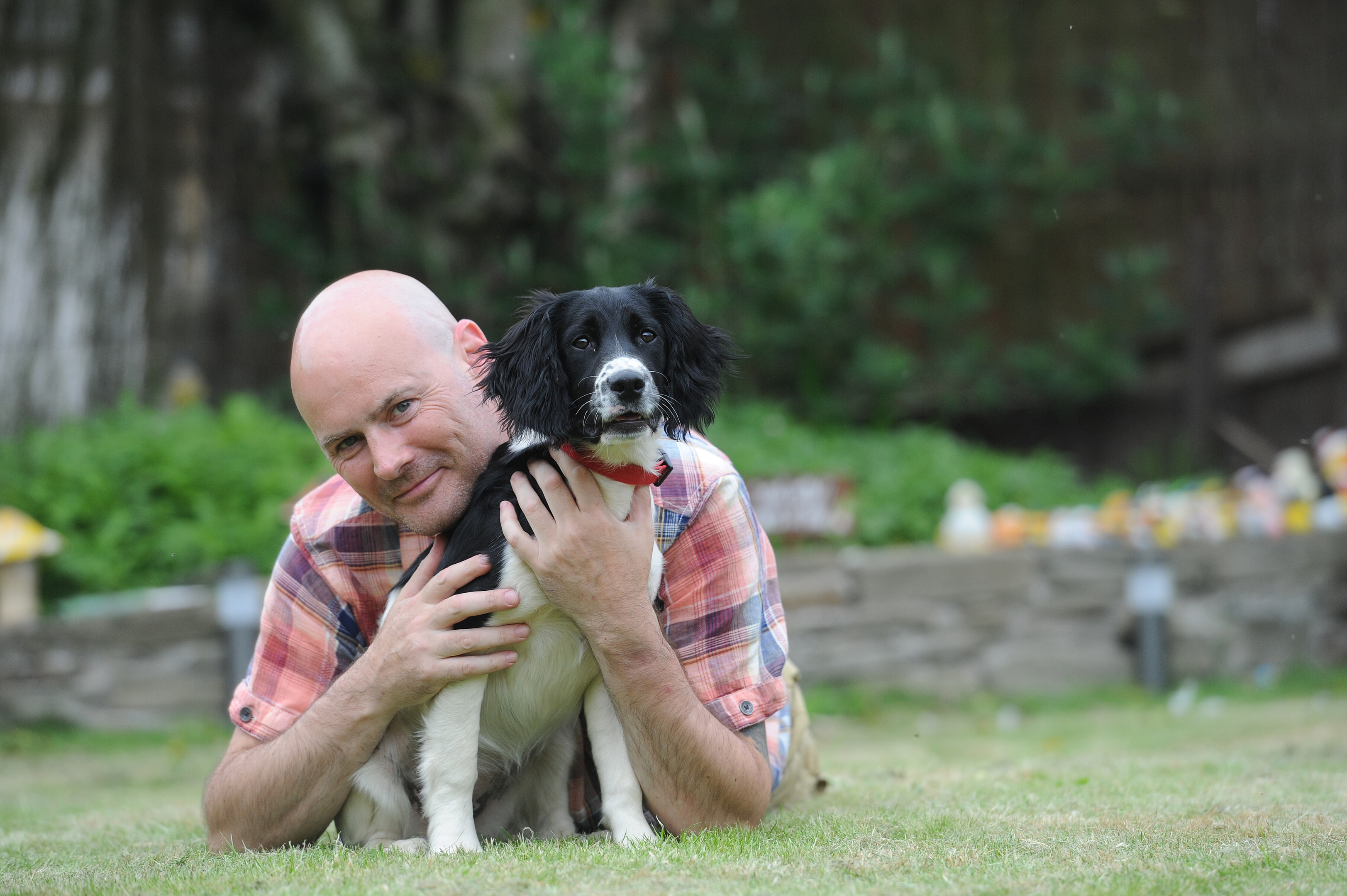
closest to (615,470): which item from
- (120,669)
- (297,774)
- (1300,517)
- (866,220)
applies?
(297,774)

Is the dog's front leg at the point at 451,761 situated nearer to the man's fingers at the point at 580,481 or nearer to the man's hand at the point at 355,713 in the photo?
the man's hand at the point at 355,713

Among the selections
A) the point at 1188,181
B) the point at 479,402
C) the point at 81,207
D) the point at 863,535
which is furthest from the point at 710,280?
the point at 479,402

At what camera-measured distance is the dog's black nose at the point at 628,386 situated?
8.02 ft

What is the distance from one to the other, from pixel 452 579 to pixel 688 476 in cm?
61

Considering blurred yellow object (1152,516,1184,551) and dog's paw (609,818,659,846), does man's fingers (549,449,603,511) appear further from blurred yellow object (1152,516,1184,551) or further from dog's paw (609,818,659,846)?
blurred yellow object (1152,516,1184,551)

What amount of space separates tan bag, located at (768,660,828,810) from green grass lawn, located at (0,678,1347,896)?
0.06 metres

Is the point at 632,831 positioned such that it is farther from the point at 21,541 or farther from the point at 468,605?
the point at 21,541

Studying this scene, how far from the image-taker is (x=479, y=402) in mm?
2797

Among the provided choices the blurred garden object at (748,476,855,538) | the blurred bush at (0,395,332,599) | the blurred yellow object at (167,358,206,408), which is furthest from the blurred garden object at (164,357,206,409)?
the blurred garden object at (748,476,855,538)

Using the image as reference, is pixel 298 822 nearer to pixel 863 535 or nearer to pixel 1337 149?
pixel 863 535

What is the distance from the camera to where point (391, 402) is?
2676mm

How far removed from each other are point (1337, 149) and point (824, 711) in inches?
213

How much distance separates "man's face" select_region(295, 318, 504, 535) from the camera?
266 centimetres

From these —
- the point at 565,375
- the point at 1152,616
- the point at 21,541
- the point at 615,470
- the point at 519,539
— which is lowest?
the point at 1152,616
